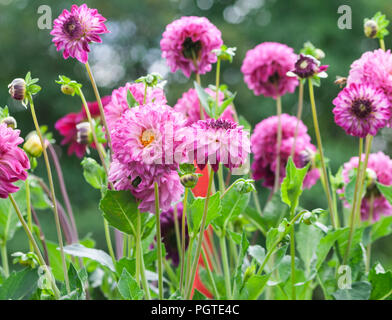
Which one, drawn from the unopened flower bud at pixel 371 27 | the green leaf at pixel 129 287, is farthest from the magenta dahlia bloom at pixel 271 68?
the green leaf at pixel 129 287

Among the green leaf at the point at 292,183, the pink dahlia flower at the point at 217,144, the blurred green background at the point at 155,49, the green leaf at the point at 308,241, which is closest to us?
the pink dahlia flower at the point at 217,144

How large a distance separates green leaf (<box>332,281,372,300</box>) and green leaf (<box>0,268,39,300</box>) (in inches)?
9.8

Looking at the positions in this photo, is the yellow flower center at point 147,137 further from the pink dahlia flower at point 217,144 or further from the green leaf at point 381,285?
the green leaf at point 381,285

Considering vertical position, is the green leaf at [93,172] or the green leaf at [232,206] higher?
the green leaf at [93,172]

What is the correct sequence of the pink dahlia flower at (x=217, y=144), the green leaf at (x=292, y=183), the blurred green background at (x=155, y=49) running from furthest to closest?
the blurred green background at (x=155, y=49) < the green leaf at (x=292, y=183) < the pink dahlia flower at (x=217, y=144)

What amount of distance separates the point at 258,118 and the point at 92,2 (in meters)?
1.43

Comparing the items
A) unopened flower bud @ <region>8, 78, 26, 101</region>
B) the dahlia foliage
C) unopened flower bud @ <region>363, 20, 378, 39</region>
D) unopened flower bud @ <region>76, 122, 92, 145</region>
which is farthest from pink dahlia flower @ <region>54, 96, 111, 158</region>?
unopened flower bud @ <region>363, 20, 378, 39</region>

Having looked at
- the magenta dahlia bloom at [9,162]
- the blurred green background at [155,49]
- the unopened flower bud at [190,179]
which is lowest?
the unopened flower bud at [190,179]

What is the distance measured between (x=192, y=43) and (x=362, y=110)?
20cm

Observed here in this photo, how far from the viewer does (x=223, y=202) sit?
429 mm

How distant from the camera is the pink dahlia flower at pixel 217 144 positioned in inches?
11.9

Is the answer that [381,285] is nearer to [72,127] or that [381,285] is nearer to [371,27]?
[371,27]

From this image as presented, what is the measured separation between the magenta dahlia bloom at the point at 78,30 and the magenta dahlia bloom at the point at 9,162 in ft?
0.26
